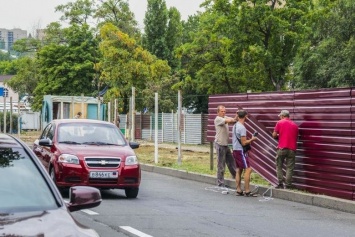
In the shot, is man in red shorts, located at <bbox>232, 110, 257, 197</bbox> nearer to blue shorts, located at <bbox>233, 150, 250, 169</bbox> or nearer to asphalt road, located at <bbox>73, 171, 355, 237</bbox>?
blue shorts, located at <bbox>233, 150, 250, 169</bbox>

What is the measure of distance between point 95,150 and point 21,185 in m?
9.87

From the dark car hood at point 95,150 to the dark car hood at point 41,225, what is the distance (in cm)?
1012

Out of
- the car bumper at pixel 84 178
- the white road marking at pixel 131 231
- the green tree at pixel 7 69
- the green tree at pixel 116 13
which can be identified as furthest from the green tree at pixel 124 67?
the green tree at pixel 7 69

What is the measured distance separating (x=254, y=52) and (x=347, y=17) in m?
4.64

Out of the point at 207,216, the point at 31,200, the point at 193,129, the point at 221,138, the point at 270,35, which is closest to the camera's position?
the point at 31,200

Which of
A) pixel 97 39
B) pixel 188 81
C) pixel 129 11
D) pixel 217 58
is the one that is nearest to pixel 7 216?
pixel 217 58

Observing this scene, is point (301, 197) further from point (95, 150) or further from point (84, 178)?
point (84, 178)

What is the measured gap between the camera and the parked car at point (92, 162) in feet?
49.8

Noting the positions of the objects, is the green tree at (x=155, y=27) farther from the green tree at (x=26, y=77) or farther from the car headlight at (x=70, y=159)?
the car headlight at (x=70, y=159)

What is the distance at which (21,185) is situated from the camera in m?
5.60

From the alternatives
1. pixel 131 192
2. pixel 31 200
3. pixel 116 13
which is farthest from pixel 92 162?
pixel 116 13

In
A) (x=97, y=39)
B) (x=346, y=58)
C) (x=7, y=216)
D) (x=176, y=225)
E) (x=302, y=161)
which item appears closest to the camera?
(x=7, y=216)

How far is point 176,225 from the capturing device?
11586mm

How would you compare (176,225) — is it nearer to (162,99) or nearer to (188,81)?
(188,81)
